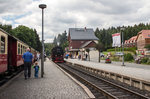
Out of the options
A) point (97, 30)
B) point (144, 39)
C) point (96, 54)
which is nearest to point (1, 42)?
point (96, 54)

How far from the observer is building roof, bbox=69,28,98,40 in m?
83.8

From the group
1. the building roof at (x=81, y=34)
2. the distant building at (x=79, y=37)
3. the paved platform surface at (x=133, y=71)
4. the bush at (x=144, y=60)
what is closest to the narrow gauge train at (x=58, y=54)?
the bush at (x=144, y=60)

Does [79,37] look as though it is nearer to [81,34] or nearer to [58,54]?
[81,34]

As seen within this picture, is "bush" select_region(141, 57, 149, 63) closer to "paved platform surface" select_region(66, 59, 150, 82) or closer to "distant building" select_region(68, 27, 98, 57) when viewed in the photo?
"paved platform surface" select_region(66, 59, 150, 82)

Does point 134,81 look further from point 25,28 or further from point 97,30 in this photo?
point 97,30

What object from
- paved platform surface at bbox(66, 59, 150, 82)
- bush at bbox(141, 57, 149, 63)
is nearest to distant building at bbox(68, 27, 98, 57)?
bush at bbox(141, 57, 149, 63)

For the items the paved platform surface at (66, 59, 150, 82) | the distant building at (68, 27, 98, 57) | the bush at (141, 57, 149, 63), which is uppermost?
the distant building at (68, 27, 98, 57)

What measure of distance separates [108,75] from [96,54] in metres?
48.9

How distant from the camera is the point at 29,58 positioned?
1138 cm

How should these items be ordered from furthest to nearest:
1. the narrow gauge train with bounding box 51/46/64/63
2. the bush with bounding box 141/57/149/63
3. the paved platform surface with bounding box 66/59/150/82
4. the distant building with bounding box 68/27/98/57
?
the distant building with bounding box 68/27/98/57 < the narrow gauge train with bounding box 51/46/64/63 < the bush with bounding box 141/57/149/63 < the paved platform surface with bounding box 66/59/150/82

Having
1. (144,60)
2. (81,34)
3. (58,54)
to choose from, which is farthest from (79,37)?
(144,60)

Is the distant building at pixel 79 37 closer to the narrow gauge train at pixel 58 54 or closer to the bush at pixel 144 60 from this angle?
the narrow gauge train at pixel 58 54

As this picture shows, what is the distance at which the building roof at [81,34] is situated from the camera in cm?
8382

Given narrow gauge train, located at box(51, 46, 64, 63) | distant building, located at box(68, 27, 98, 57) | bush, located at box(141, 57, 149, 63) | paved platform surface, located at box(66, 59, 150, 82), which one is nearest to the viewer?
paved platform surface, located at box(66, 59, 150, 82)
